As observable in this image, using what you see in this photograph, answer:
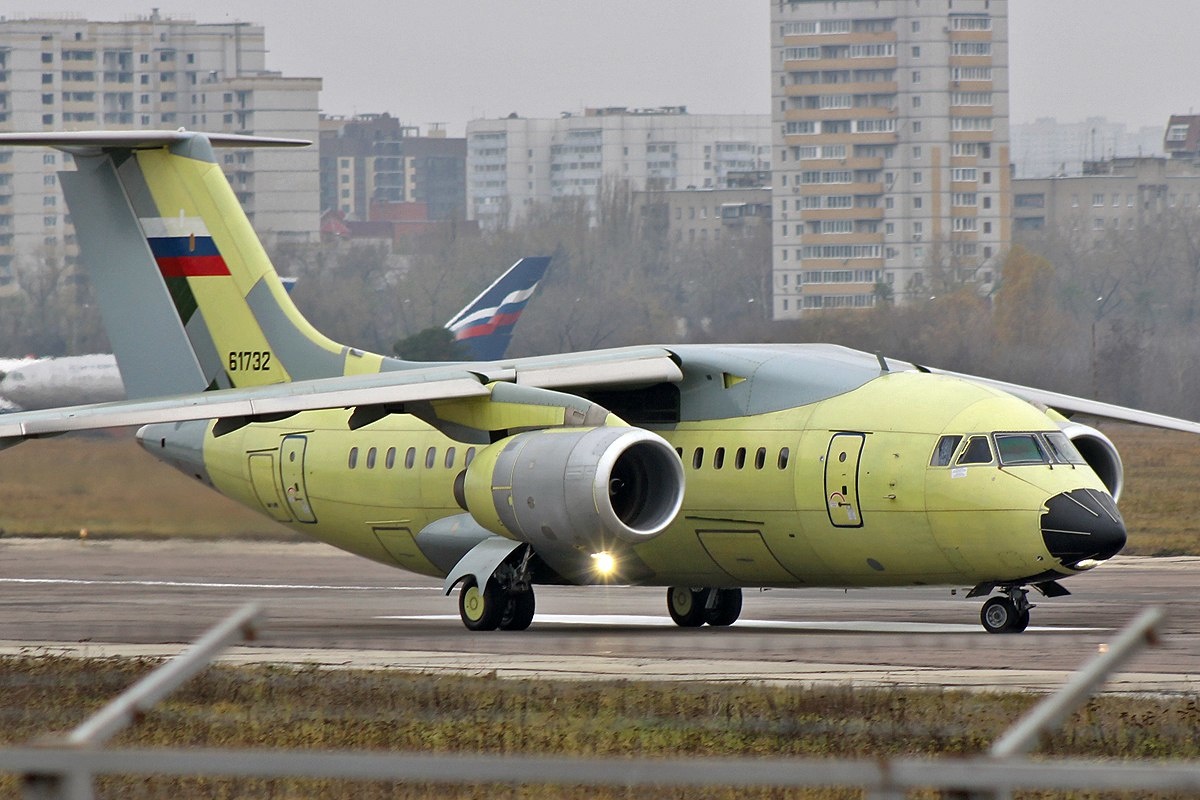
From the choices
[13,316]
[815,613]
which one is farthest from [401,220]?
[815,613]

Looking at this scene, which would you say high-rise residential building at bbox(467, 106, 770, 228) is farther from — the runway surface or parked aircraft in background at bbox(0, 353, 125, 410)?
the runway surface

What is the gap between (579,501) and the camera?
17.0m

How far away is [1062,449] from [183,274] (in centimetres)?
1048

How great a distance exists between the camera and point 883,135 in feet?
402

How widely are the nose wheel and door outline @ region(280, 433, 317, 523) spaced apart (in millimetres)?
7667

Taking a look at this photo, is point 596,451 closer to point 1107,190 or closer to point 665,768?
point 665,768

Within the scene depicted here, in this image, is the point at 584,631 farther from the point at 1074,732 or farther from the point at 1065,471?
the point at 1074,732

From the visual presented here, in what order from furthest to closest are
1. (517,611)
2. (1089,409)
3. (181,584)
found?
(181,584) < (1089,409) < (517,611)

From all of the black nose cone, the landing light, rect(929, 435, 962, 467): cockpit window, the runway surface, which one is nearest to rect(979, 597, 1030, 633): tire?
the runway surface

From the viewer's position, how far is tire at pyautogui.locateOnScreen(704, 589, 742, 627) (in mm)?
19781

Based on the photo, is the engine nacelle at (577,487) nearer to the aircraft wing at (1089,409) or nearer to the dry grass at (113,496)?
the aircraft wing at (1089,409)

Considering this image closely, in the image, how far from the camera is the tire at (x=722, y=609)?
1978 centimetres

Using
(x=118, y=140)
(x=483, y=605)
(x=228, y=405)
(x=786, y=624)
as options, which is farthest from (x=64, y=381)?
(x=786, y=624)

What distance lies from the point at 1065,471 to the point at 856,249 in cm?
10178
